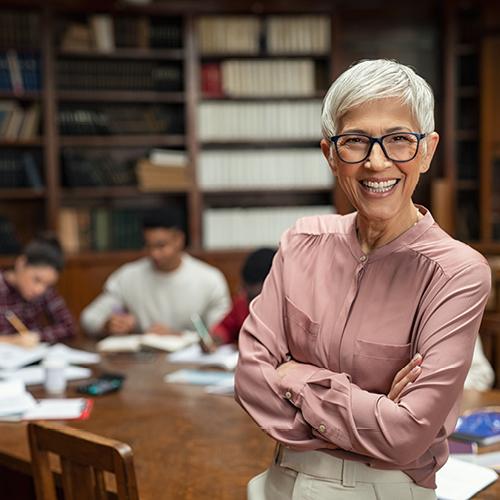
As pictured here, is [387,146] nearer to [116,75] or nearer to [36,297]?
[36,297]

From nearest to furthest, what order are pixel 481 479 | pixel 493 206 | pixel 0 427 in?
pixel 481 479 → pixel 0 427 → pixel 493 206

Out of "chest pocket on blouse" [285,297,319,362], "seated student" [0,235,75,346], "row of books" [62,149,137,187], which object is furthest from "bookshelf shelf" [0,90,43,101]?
"chest pocket on blouse" [285,297,319,362]

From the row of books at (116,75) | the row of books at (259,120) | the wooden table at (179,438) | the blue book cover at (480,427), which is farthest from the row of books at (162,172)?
the blue book cover at (480,427)

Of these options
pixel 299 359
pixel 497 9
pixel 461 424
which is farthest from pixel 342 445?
pixel 497 9

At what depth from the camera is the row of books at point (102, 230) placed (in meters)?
5.38

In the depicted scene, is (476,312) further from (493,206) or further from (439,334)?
(493,206)

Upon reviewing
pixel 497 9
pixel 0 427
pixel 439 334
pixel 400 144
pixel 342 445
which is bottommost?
pixel 0 427

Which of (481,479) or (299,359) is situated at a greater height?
(299,359)

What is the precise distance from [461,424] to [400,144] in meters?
1.12

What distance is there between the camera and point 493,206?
5566mm

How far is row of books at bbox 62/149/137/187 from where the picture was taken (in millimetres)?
5266

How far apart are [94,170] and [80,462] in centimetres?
391

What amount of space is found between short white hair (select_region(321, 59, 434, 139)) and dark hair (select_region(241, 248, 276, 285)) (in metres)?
1.81

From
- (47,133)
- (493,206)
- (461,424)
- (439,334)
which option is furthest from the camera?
(493,206)
